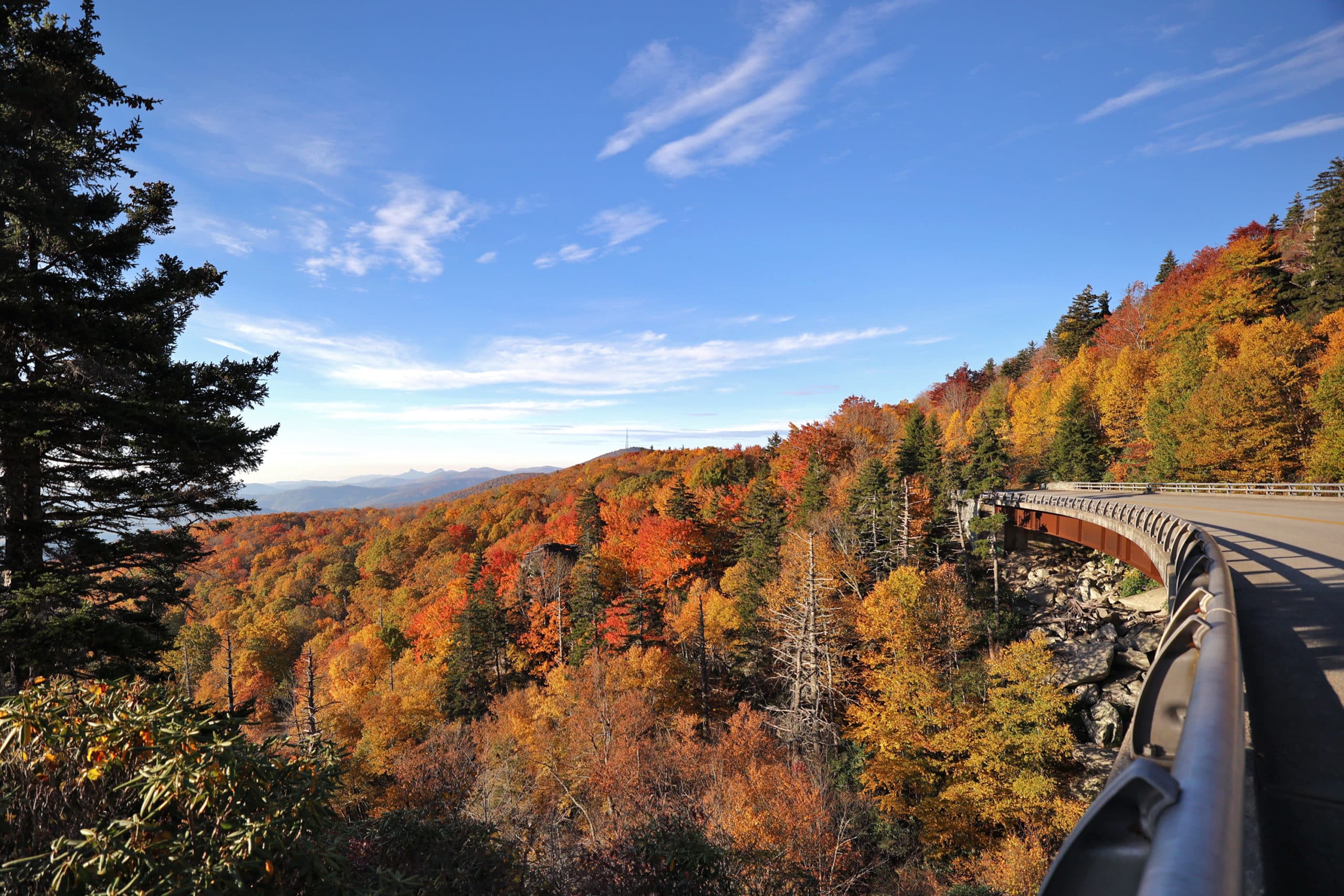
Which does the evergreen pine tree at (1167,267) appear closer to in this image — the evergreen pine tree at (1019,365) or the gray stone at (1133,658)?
the evergreen pine tree at (1019,365)

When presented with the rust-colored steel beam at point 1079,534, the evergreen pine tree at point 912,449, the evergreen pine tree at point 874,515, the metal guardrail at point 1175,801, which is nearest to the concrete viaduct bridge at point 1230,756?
the metal guardrail at point 1175,801

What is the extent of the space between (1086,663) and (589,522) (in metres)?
37.3

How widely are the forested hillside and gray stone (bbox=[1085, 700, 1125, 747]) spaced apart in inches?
49.2

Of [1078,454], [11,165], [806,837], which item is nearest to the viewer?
[11,165]

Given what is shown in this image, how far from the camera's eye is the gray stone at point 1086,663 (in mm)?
18266

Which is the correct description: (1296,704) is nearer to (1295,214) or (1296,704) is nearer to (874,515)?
(874,515)

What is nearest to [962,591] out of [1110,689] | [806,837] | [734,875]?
[1110,689]

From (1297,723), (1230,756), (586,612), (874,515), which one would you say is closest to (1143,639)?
(874,515)

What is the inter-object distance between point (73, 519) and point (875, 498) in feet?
107

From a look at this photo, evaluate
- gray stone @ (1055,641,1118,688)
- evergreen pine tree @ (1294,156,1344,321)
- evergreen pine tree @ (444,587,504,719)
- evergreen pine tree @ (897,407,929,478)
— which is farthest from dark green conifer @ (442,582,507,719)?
evergreen pine tree @ (1294,156,1344,321)

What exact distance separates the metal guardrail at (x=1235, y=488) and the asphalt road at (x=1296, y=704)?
17012 millimetres

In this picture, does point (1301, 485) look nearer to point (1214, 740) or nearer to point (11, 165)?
point (1214, 740)

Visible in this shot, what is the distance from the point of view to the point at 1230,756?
1.28m

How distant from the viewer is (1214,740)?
138 cm
